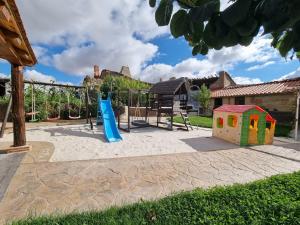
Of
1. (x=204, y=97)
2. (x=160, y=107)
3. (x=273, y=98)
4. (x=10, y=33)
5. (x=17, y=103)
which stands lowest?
(x=160, y=107)

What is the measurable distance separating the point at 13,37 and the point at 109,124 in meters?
5.10

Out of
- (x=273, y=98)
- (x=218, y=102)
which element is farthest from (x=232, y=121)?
(x=218, y=102)

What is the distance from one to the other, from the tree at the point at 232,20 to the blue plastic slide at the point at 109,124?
21.4ft

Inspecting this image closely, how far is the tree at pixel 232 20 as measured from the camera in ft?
2.86

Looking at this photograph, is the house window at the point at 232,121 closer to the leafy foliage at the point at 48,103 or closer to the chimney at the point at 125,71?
Result: the leafy foliage at the point at 48,103

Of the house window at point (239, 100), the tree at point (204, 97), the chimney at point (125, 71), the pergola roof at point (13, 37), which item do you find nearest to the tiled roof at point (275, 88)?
the house window at point (239, 100)

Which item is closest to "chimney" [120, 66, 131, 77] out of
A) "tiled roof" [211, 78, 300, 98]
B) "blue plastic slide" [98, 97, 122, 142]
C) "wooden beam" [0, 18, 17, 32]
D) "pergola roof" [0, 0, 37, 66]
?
"tiled roof" [211, 78, 300, 98]

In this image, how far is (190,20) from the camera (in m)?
1.08

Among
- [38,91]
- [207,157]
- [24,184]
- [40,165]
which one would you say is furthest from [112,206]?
[38,91]

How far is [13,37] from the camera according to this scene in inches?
144

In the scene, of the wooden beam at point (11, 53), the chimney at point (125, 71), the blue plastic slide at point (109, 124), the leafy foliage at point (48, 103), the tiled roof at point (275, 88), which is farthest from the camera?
the chimney at point (125, 71)

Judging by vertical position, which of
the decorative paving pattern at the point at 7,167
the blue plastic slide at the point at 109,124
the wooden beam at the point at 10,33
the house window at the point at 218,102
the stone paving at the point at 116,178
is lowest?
the stone paving at the point at 116,178

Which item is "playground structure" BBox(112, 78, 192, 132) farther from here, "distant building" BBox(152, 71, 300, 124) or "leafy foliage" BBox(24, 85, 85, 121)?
"distant building" BBox(152, 71, 300, 124)

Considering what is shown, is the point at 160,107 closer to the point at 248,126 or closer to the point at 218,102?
the point at 248,126
